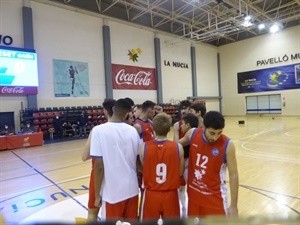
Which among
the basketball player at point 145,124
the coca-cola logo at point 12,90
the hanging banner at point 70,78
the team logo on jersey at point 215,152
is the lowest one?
the team logo on jersey at point 215,152

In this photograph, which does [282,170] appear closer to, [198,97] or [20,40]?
[20,40]

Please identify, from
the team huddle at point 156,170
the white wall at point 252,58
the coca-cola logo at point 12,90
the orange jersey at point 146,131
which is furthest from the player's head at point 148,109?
the white wall at point 252,58

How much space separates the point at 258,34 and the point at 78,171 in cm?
2034

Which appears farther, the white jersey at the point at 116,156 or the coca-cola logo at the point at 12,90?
the coca-cola logo at the point at 12,90

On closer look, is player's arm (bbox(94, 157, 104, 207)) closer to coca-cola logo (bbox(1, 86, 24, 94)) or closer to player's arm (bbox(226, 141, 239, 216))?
player's arm (bbox(226, 141, 239, 216))

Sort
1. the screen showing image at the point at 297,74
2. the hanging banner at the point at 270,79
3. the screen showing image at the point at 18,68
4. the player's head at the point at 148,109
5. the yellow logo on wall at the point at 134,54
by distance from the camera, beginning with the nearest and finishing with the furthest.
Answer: the player's head at the point at 148,109, the screen showing image at the point at 18,68, the yellow logo on wall at the point at 134,54, the screen showing image at the point at 297,74, the hanging banner at the point at 270,79

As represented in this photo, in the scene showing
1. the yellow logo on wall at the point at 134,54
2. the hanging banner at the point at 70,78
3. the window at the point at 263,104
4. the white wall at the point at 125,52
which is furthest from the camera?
the window at the point at 263,104

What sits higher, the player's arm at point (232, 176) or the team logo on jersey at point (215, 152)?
the team logo on jersey at point (215, 152)

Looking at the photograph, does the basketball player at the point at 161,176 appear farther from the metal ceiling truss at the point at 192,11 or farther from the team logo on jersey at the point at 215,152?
the metal ceiling truss at the point at 192,11

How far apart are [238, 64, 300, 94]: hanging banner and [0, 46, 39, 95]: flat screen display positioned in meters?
17.5

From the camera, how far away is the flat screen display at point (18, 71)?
994 centimetres

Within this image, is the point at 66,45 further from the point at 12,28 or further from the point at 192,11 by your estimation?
the point at 192,11

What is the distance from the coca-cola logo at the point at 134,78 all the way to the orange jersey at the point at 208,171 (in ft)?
43.1

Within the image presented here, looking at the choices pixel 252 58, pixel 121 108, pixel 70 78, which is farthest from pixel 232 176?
pixel 252 58
